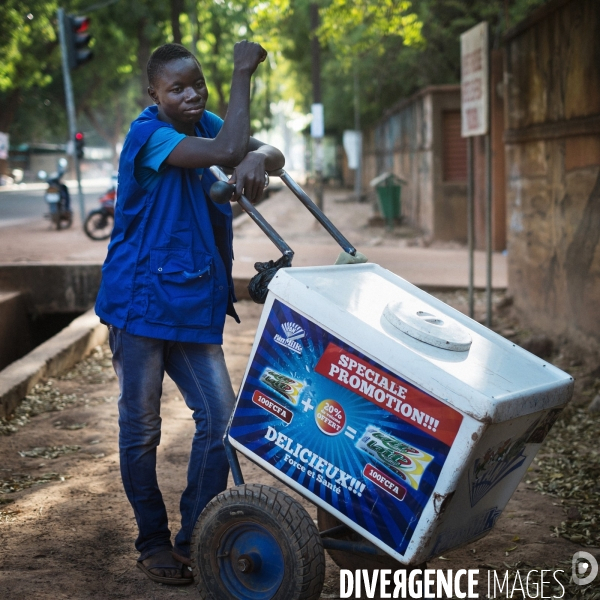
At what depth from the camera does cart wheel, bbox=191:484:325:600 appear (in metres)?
2.46

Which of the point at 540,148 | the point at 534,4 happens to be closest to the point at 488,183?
the point at 540,148

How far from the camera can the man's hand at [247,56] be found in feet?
8.64

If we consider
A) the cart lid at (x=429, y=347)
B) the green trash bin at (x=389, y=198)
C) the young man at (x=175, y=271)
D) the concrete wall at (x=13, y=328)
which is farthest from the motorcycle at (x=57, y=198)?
the cart lid at (x=429, y=347)

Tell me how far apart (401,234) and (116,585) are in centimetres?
1376

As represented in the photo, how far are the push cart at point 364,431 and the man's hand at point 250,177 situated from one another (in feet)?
0.23

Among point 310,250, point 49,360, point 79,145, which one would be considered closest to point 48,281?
point 49,360

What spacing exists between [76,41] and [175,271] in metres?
12.9

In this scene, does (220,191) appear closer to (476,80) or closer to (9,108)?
(476,80)

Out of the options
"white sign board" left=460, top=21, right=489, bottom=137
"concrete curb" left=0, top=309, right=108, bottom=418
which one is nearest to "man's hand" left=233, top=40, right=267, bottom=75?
"concrete curb" left=0, top=309, right=108, bottom=418

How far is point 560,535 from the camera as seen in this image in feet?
11.3

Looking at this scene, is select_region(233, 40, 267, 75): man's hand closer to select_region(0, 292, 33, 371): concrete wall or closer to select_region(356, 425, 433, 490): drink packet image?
select_region(356, 425, 433, 490): drink packet image

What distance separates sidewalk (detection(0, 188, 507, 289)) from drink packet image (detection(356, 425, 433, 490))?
6.26m

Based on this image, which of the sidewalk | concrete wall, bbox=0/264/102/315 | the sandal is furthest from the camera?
the sidewalk

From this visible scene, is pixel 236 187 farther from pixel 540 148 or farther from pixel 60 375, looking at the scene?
pixel 540 148
